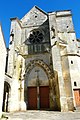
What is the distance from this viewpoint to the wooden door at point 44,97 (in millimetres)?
11678

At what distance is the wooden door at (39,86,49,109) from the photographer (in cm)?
1168

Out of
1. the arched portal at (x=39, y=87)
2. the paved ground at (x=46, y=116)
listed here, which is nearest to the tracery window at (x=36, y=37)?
the arched portal at (x=39, y=87)

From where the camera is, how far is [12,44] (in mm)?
12914

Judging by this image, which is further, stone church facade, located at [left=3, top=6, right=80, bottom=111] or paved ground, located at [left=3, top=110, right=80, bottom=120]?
stone church facade, located at [left=3, top=6, right=80, bottom=111]

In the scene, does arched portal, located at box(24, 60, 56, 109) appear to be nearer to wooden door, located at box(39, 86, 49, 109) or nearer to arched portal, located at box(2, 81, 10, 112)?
wooden door, located at box(39, 86, 49, 109)

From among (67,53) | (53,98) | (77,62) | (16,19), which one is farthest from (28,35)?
(53,98)

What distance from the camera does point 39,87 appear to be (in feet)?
40.5

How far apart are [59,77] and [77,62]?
2627 mm

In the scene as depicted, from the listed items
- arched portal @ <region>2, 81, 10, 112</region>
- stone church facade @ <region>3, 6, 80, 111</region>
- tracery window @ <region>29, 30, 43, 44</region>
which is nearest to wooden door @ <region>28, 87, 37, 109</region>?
stone church facade @ <region>3, 6, 80, 111</region>

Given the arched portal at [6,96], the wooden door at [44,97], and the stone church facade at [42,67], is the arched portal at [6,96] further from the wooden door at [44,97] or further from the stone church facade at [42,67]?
the wooden door at [44,97]

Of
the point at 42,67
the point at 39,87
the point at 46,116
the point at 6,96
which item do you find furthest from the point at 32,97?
the point at 46,116

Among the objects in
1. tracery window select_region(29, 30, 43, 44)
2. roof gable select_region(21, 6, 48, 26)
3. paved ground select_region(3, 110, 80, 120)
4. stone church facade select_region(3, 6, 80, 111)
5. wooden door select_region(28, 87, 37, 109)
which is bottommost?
paved ground select_region(3, 110, 80, 120)

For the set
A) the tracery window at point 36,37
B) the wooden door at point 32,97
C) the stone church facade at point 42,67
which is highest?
the tracery window at point 36,37

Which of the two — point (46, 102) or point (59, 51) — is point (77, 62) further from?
point (46, 102)
